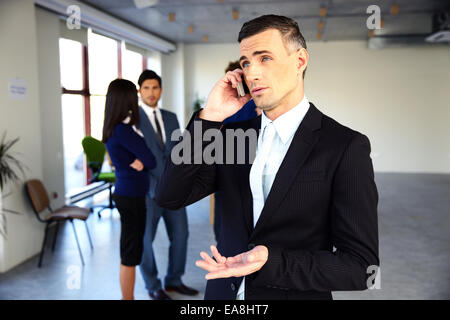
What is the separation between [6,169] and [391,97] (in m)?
9.13

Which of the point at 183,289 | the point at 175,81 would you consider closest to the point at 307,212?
the point at 183,289

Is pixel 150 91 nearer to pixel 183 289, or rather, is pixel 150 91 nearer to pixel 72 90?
pixel 183 289

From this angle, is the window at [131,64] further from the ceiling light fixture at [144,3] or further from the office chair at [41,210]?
the office chair at [41,210]

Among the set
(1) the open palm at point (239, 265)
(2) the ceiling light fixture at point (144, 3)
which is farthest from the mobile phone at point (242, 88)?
(2) the ceiling light fixture at point (144, 3)

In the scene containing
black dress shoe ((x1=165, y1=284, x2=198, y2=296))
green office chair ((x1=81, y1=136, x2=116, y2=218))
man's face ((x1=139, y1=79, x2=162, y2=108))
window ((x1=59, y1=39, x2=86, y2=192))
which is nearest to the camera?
man's face ((x1=139, y1=79, x2=162, y2=108))

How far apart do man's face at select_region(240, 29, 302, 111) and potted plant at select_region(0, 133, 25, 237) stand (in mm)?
3391

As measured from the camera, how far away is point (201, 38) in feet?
33.2

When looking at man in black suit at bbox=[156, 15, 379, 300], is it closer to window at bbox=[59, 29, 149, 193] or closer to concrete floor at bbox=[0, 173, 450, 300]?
concrete floor at bbox=[0, 173, 450, 300]

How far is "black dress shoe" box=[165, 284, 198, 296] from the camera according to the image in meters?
3.46

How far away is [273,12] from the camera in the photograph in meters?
7.17

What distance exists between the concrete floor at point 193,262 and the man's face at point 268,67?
8.83 ft

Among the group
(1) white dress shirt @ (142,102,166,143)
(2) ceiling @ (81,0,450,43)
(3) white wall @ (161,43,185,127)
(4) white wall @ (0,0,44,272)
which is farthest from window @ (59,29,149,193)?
(1) white dress shirt @ (142,102,166,143)

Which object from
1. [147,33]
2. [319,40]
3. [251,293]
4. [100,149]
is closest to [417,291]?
[251,293]

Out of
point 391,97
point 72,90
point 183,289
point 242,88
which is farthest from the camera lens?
point 391,97
